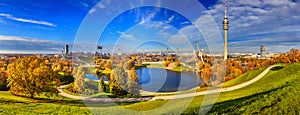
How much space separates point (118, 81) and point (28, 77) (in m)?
6.63

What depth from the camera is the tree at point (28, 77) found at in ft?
54.3

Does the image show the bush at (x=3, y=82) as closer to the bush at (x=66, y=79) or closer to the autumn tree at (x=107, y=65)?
the bush at (x=66, y=79)

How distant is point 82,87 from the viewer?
2108 centimetres

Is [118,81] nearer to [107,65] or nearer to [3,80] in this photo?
[107,65]

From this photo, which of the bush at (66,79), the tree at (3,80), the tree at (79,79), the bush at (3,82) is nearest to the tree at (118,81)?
the tree at (79,79)

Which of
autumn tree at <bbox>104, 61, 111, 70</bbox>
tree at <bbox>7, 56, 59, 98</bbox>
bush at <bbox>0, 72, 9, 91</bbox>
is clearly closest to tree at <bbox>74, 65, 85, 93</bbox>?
autumn tree at <bbox>104, 61, 111, 70</bbox>

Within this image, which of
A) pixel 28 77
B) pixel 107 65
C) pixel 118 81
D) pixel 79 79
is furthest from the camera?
pixel 107 65

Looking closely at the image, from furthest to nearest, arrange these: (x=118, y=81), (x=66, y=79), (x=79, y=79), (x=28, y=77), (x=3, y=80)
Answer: (x=66, y=79) < (x=79, y=79) < (x=3, y=80) < (x=118, y=81) < (x=28, y=77)

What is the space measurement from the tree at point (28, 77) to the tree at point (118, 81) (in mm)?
5077

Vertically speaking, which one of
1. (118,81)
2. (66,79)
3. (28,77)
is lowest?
(66,79)

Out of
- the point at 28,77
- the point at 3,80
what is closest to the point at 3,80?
the point at 3,80

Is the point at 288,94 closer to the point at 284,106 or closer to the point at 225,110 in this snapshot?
the point at 284,106

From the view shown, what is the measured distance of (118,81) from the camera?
19.9m

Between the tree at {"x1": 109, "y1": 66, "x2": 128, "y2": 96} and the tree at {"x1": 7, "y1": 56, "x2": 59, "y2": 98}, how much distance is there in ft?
16.7
